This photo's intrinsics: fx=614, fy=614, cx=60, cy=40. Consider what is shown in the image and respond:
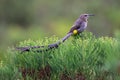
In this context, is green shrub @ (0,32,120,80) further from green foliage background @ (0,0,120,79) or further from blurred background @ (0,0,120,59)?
blurred background @ (0,0,120,59)

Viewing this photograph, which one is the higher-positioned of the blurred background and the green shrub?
the blurred background

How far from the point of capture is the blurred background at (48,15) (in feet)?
37.0

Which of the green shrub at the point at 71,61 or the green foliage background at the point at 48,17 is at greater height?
the green foliage background at the point at 48,17

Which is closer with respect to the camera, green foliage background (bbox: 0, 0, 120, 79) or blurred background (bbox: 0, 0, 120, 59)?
green foliage background (bbox: 0, 0, 120, 79)

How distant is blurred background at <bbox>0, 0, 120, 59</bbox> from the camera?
11.3 metres

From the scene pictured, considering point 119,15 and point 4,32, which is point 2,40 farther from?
point 119,15

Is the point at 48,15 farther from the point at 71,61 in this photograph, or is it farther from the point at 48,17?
the point at 71,61

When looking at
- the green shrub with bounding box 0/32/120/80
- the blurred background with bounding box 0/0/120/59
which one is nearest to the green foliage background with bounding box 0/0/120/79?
the blurred background with bounding box 0/0/120/59

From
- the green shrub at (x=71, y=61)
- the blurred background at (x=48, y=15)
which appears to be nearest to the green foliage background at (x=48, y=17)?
the blurred background at (x=48, y=15)

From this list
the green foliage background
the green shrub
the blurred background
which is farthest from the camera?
the blurred background

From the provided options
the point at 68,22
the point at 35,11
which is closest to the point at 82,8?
the point at 68,22

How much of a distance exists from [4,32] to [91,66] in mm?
9930

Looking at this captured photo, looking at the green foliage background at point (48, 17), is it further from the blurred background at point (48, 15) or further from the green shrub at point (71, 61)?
the green shrub at point (71, 61)

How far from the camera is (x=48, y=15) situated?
41.3 ft
